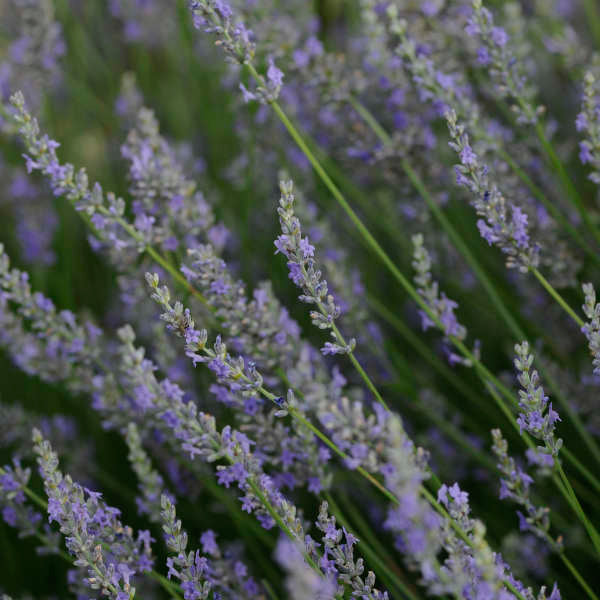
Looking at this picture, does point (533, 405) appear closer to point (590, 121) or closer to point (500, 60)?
point (590, 121)

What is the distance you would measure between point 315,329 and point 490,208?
1.01 m

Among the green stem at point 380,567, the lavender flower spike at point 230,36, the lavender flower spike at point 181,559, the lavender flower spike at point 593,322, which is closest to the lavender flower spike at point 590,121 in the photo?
Result: the lavender flower spike at point 593,322

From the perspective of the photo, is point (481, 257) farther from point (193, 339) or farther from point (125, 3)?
point (125, 3)

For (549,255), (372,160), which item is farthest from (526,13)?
(549,255)

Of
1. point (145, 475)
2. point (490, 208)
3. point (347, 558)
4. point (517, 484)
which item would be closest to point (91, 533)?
point (145, 475)

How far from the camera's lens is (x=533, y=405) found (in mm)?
1101

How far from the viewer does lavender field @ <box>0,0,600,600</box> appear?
1129 millimetres

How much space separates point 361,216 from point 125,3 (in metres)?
1.43

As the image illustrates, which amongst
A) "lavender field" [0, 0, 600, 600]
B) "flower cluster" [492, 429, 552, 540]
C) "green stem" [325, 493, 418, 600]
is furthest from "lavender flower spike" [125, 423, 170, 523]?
"flower cluster" [492, 429, 552, 540]

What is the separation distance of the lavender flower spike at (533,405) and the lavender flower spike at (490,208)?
0.20 meters

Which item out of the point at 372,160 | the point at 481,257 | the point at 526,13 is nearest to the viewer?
→ the point at 372,160

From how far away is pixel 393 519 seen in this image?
988mm

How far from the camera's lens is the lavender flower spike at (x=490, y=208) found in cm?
120

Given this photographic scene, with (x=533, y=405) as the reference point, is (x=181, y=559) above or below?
below
